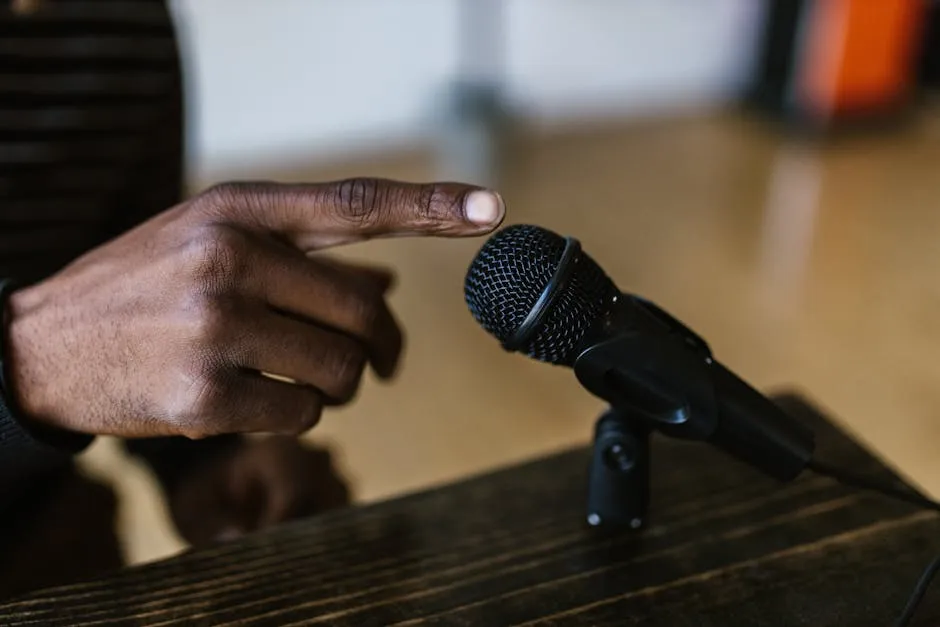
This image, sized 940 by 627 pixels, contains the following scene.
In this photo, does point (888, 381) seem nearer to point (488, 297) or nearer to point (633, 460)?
point (633, 460)

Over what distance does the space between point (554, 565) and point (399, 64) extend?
2482mm

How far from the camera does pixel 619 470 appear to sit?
2.25 ft

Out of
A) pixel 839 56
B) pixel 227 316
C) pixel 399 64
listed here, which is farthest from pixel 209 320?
pixel 839 56

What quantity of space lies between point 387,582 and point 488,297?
20cm

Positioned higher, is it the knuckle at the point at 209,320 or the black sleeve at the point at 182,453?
the knuckle at the point at 209,320

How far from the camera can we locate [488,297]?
1.96ft

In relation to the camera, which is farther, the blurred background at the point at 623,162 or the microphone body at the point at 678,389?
the blurred background at the point at 623,162

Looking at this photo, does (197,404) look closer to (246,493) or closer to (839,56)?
(246,493)

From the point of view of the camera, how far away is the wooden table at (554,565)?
62 centimetres

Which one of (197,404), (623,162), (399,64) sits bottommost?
(623,162)

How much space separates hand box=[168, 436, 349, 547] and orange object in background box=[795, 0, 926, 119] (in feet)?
8.18

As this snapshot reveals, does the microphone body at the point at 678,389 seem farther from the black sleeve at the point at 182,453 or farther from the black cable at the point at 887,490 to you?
the black sleeve at the point at 182,453

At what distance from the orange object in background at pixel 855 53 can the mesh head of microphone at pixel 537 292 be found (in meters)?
2.64

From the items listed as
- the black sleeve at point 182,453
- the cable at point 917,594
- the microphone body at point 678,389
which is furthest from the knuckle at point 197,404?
the cable at point 917,594
